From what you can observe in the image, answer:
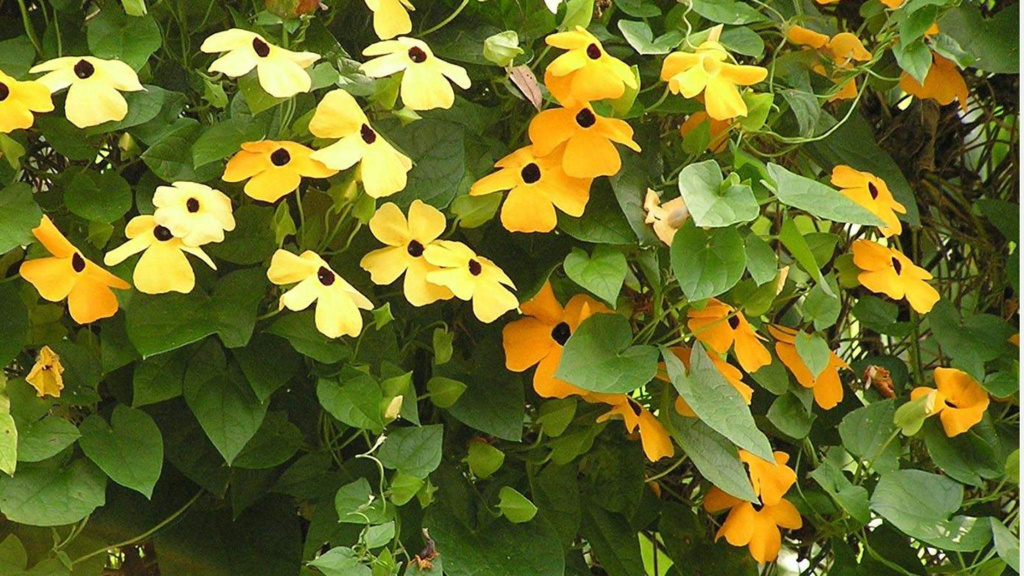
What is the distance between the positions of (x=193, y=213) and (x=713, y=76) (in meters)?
0.35

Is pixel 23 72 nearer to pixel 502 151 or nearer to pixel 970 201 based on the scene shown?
pixel 502 151

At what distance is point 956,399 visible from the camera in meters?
0.99

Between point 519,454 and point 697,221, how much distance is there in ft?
0.88

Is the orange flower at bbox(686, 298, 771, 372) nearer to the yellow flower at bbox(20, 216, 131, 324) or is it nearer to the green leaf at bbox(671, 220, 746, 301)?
the green leaf at bbox(671, 220, 746, 301)

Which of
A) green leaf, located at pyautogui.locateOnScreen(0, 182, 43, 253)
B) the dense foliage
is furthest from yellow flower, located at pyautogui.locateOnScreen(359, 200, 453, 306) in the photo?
green leaf, located at pyautogui.locateOnScreen(0, 182, 43, 253)

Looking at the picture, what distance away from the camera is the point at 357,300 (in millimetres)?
737

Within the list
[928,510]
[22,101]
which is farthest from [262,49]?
[928,510]

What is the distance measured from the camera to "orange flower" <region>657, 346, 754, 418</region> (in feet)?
2.88

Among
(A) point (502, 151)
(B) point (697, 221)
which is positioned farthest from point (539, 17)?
(B) point (697, 221)

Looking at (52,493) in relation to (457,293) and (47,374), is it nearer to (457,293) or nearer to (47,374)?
(47,374)

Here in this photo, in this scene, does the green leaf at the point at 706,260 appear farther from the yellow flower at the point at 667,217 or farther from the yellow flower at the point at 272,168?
the yellow flower at the point at 272,168

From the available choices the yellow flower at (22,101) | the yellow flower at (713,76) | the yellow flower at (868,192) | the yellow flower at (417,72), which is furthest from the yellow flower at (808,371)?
the yellow flower at (22,101)

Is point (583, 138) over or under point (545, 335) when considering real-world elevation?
over

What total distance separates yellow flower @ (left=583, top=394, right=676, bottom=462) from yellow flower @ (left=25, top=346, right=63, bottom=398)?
0.35m
